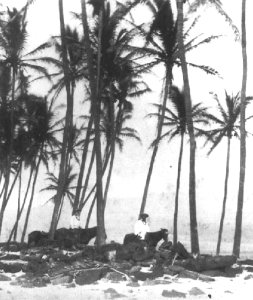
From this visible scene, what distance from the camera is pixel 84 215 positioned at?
2144 inches

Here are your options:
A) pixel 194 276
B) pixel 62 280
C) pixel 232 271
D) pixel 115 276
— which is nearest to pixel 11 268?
pixel 62 280

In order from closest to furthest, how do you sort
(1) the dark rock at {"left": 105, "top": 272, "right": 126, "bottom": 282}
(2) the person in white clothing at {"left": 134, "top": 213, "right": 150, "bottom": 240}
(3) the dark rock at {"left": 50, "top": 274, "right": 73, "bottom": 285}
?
1. (3) the dark rock at {"left": 50, "top": 274, "right": 73, "bottom": 285}
2. (1) the dark rock at {"left": 105, "top": 272, "right": 126, "bottom": 282}
3. (2) the person in white clothing at {"left": 134, "top": 213, "right": 150, "bottom": 240}

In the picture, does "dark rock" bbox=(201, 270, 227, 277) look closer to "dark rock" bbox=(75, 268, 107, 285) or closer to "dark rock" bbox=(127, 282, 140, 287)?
"dark rock" bbox=(127, 282, 140, 287)

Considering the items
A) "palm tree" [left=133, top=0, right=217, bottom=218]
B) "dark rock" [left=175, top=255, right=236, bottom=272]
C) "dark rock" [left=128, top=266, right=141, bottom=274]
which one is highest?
"palm tree" [left=133, top=0, right=217, bottom=218]

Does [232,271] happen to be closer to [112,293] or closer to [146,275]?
[146,275]

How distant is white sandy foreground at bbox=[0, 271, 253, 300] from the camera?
288 inches

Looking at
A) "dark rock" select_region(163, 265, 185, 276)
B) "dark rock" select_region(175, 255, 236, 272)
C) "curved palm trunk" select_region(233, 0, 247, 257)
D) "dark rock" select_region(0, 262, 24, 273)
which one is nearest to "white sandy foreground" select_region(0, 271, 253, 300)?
"dark rock" select_region(163, 265, 185, 276)

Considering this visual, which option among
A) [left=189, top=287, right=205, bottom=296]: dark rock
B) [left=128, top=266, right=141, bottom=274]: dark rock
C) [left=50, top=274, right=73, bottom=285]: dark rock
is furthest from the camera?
[left=128, top=266, right=141, bottom=274]: dark rock

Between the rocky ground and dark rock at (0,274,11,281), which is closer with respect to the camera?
the rocky ground

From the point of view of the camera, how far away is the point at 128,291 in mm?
7691

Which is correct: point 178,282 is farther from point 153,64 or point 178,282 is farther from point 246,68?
point 153,64

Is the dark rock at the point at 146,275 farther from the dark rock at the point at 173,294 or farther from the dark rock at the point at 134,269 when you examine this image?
the dark rock at the point at 173,294

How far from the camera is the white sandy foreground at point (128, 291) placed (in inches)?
288

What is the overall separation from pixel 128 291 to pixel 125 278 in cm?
96
